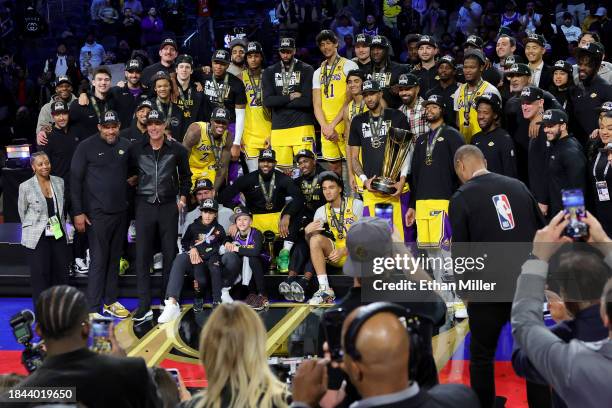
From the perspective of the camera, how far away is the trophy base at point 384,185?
968 centimetres

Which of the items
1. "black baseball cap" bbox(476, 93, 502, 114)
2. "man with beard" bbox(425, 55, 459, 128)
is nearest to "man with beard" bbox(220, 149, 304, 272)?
"man with beard" bbox(425, 55, 459, 128)

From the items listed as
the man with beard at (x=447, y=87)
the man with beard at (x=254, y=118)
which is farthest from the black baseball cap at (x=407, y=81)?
the man with beard at (x=254, y=118)

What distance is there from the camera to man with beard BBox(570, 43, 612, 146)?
9469 millimetres

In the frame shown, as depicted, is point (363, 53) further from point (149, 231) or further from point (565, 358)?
point (565, 358)

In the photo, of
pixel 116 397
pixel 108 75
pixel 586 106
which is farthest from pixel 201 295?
pixel 116 397

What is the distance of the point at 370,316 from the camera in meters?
3.05

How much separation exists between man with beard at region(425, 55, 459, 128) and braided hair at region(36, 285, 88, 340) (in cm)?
699

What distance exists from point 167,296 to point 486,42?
7.30m

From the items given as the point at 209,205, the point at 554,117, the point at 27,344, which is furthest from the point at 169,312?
the point at 27,344

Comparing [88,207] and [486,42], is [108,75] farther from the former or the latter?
[486,42]

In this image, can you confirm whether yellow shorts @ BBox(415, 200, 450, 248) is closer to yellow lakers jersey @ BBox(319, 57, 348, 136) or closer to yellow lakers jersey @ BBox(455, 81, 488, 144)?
yellow lakers jersey @ BBox(455, 81, 488, 144)

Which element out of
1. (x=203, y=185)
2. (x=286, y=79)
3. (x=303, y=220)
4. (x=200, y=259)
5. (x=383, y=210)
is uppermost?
(x=286, y=79)

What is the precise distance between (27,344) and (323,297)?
5533 millimetres

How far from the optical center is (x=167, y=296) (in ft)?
31.0
